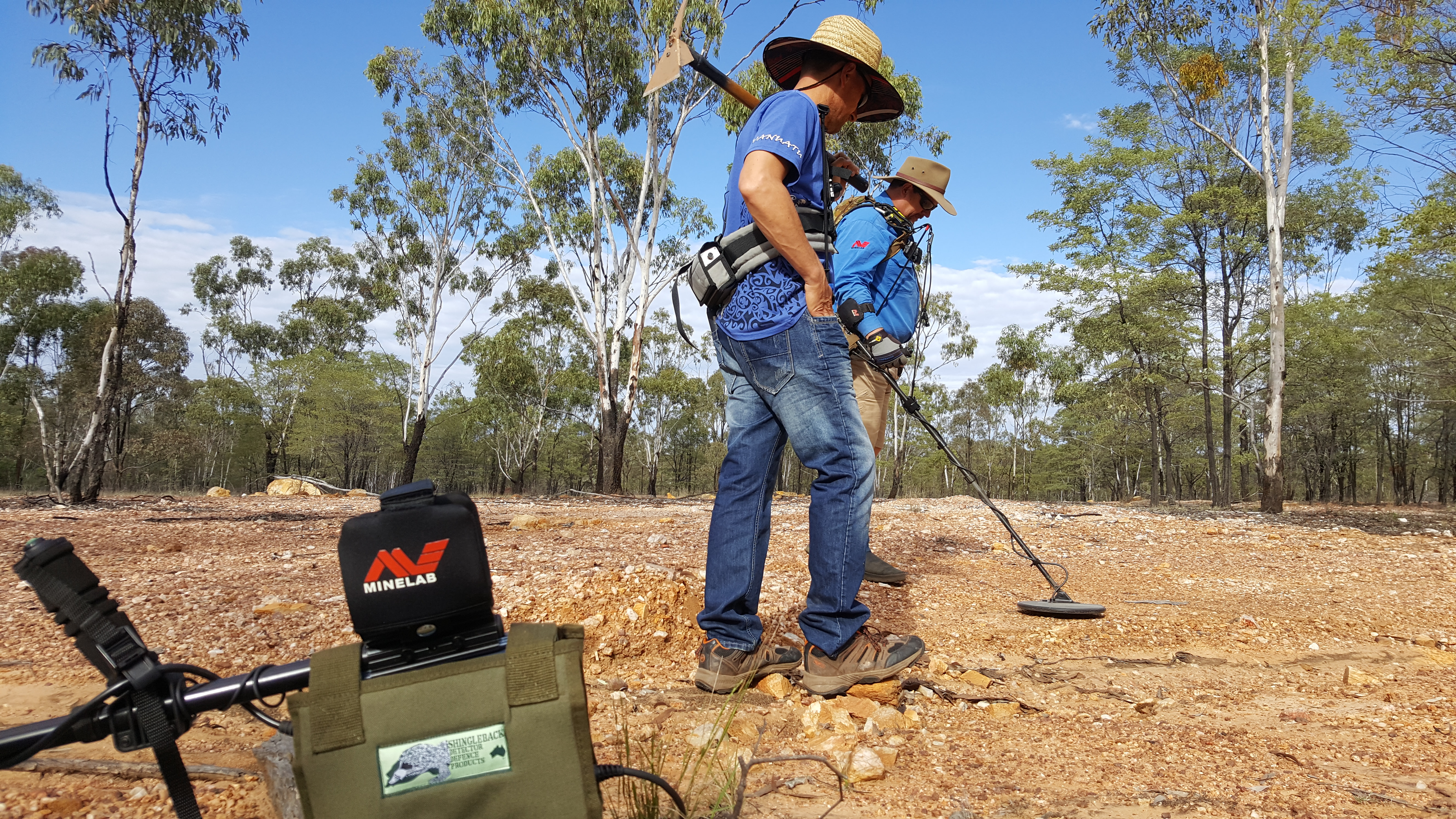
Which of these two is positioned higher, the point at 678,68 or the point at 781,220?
the point at 678,68

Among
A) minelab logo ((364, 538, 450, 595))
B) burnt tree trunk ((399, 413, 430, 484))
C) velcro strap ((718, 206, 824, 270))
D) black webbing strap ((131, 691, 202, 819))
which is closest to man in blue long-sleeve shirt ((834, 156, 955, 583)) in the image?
velcro strap ((718, 206, 824, 270))

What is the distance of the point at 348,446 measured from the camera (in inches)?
1377

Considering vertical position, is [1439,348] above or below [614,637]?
above

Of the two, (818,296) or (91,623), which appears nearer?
(91,623)

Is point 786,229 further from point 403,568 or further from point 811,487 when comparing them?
point 403,568

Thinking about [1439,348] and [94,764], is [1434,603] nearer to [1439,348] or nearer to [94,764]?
[94,764]

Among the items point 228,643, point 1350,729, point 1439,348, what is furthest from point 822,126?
point 1439,348

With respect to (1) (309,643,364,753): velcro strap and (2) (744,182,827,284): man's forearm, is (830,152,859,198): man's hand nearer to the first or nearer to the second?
(2) (744,182,827,284): man's forearm

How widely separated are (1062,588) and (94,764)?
11.7ft

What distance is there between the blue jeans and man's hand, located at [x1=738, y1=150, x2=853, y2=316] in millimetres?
88

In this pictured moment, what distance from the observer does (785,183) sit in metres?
2.17

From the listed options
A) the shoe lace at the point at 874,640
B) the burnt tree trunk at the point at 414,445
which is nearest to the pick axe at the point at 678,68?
the shoe lace at the point at 874,640

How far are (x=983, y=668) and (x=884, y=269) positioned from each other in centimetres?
181

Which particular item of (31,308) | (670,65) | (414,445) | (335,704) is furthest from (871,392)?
(31,308)
